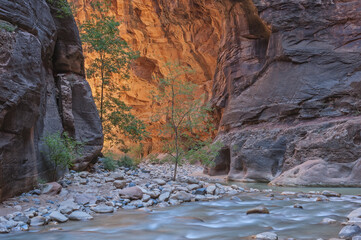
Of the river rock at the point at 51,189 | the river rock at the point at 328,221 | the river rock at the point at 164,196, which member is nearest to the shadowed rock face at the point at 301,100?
the river rock at the point at 164,196

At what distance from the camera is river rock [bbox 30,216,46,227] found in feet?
14.5

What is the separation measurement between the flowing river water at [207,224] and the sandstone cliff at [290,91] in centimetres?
507

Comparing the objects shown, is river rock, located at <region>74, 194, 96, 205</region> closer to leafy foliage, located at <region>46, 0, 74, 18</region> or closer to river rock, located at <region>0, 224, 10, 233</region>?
river rock, located at <region>0, 224, 10, 233</region>

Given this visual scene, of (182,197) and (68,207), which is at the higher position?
(68,207)

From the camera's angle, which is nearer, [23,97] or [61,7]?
[23,97]

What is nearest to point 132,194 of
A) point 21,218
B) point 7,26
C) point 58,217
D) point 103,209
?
point 103,209

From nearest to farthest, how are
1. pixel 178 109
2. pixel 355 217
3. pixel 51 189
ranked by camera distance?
pixel 355 217 → pixel 51 189 → pixel 178 109

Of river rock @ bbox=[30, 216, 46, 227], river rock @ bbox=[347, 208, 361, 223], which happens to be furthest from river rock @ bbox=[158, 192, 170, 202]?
river rock @ bbox=[347, 208, 361, 223]

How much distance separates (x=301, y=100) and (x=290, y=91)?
0.74 m

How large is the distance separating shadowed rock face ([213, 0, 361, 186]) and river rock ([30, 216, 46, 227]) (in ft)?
27.5

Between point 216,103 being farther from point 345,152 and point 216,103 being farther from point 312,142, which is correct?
point 345,152

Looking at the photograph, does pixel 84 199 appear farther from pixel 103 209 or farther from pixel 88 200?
pixel 103 209

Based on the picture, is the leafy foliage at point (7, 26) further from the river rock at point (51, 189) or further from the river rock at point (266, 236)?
the river rock at point (266, 236)

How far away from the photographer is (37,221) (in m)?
4.48
